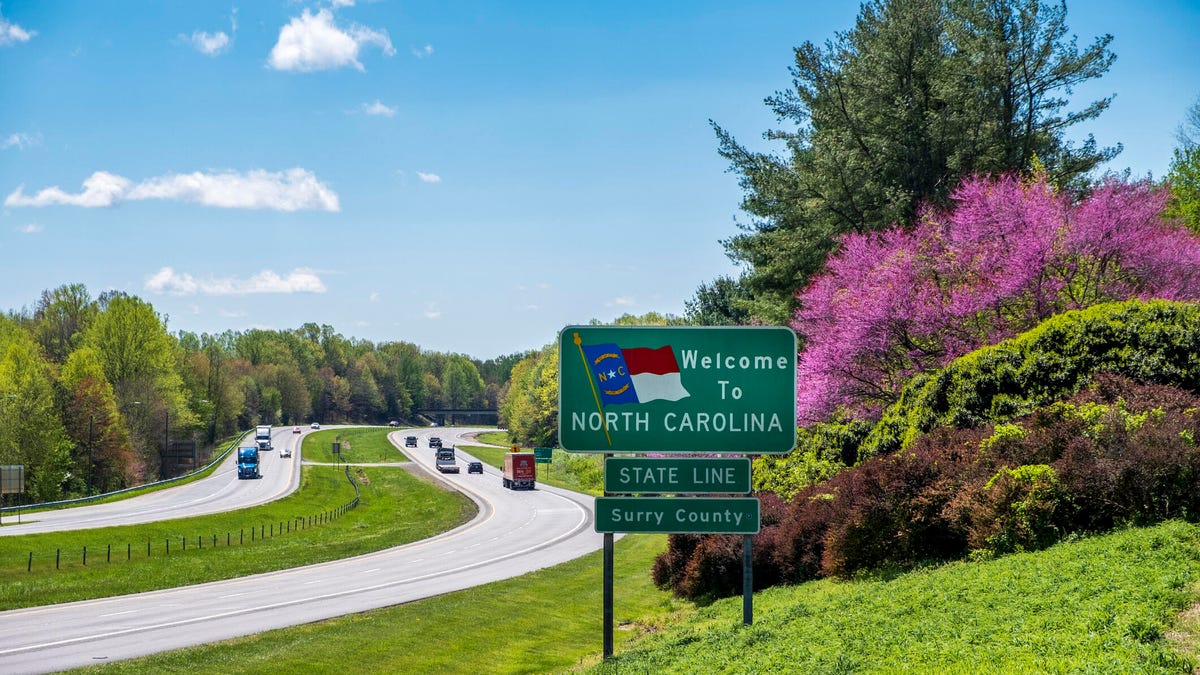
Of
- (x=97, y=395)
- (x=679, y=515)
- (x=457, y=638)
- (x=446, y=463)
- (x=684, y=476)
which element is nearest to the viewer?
(x=679, y=515)

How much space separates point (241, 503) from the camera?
73.6 m

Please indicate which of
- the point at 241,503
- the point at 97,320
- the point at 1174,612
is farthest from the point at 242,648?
the point at 97,320

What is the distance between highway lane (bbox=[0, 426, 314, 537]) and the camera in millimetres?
55406

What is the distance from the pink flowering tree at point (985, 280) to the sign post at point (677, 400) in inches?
442

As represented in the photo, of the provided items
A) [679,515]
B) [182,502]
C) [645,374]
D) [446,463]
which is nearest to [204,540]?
[182,502]

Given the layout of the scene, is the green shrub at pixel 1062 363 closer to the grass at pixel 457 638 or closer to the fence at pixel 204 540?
the grass at pixel 457 638

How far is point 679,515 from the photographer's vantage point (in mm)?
15227

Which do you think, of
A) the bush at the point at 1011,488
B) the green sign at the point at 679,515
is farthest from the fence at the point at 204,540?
the bush at the point at 1011,488

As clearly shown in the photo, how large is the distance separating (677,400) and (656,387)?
39 cm

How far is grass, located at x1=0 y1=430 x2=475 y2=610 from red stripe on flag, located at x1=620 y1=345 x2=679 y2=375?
25.7 m

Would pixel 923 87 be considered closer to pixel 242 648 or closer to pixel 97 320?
pixel 242 648

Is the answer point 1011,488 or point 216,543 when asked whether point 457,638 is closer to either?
point 1011,488

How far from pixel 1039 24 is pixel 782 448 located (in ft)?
94.7

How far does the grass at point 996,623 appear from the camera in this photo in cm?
876
